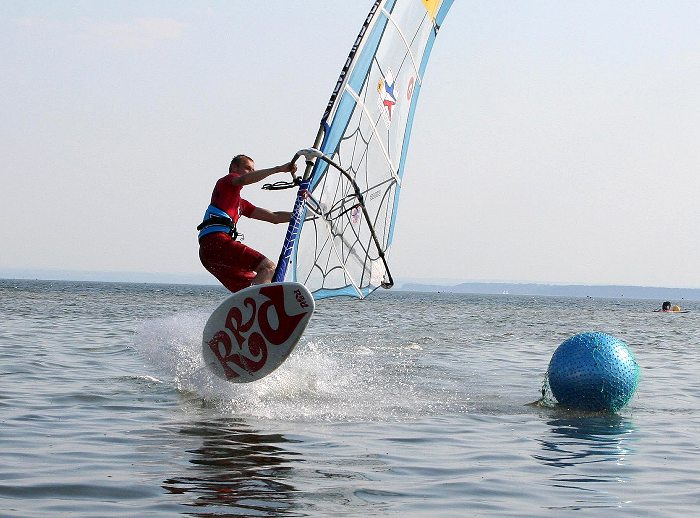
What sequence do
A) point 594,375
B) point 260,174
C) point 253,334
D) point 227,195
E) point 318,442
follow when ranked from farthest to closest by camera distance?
point 594,375, point 227,195, point 260,174, point 253,334, point 318,442

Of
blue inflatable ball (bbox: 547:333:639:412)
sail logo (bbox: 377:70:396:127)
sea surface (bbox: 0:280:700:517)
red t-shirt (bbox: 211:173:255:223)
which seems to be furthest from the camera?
sail logo (bbox: 377:70:396:127)

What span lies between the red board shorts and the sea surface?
1095 mm

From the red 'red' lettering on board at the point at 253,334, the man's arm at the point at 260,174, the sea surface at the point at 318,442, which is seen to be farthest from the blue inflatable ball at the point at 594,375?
the man's arm at the point at 260,174

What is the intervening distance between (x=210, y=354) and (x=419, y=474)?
3252 mm

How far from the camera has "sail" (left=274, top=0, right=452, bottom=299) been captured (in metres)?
9.51

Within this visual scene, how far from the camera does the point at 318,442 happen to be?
7.49 m

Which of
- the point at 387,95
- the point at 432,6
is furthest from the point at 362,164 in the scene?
the point at 432,6

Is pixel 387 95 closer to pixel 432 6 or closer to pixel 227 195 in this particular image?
pixel 432 6

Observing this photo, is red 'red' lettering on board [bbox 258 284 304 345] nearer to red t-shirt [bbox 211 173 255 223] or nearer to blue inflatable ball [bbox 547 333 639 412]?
red t-shirt [bbox 211 173 255 223]

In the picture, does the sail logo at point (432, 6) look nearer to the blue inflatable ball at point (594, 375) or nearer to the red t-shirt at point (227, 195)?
the red t-shirt at point (227, 195)

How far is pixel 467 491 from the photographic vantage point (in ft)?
19.9

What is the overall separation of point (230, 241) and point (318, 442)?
2.64 metres

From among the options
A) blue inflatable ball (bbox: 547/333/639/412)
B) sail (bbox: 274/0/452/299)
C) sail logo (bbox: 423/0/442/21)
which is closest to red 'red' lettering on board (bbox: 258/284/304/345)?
sail (bbox: 274/0/452/299)

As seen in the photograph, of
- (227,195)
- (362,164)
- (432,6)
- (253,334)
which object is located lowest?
(253,334)
